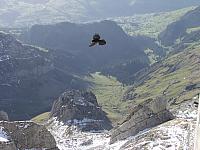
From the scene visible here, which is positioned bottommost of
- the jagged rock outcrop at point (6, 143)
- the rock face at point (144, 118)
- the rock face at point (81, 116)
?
the rock face at point (81, 116)

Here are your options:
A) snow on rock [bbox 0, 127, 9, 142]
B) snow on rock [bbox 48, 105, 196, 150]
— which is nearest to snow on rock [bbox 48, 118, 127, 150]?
snow on rock [bbox 48, 105, 196, 150]

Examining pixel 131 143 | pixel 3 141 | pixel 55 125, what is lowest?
pixel 55 125

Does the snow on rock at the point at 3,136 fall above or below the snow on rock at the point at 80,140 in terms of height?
above

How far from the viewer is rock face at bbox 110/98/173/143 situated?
121 metres

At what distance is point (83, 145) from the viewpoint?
136 metres

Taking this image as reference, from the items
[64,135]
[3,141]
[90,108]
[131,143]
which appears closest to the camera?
[3,141]

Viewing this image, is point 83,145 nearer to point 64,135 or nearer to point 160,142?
point 64,135

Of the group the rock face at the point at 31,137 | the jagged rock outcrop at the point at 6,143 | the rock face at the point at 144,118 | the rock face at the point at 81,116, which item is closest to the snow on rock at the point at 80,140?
the rock face at the point at 144,118

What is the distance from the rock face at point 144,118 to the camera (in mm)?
121088

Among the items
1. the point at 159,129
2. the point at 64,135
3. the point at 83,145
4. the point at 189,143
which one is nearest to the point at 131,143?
the point at 159,129

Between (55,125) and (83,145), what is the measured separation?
50.7 meters

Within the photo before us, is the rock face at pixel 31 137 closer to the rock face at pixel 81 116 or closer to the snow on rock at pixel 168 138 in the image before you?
the snow on rock at pixel 168 138

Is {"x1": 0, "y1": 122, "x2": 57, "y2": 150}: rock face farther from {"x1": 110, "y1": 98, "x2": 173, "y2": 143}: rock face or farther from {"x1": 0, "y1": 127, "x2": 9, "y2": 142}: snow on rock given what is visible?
{"x1": 110, "y1": 98, "x2": 173, "y2": 143}: rock face

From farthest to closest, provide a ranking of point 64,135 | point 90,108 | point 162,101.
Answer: point 90,108
point 64,135
point 162,101
